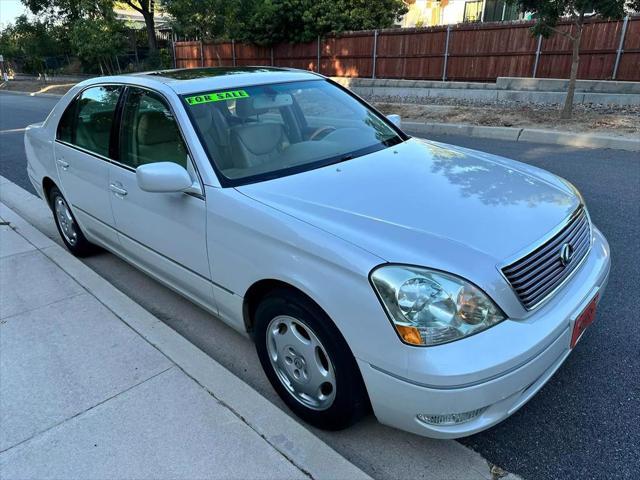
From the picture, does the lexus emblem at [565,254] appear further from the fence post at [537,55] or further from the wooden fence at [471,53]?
the fence post at [537,55]

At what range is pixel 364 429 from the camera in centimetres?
238

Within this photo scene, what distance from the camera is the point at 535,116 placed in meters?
10.3

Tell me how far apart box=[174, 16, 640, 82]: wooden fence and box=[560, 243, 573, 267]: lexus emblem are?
1210cm

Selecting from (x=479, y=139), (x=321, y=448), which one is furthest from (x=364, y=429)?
(x=479, y=139)

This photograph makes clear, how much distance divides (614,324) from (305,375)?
2.06 meters

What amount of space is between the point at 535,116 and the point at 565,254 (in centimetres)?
921

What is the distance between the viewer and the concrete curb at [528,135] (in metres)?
7.86

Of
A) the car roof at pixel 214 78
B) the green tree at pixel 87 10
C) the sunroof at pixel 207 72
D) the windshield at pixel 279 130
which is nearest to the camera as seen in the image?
the windshield at pixel 279 130

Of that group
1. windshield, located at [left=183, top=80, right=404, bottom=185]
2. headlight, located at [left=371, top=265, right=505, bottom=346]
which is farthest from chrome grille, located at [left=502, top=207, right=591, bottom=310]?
windshield, located at [left=183, top=80, right=404, bottom=185]

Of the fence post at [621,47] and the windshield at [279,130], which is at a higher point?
the fence post at [621,47]

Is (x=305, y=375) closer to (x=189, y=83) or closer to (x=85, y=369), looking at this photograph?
(x=85, y=369)

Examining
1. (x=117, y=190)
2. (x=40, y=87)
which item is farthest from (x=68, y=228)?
(x=40, y=87)

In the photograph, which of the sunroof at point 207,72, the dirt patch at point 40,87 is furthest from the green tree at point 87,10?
the sunroof at point 207,72

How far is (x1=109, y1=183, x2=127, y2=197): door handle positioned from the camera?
3.29 meters
